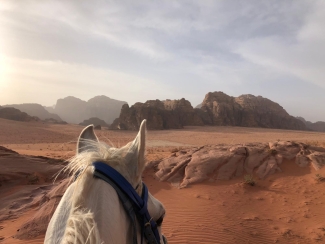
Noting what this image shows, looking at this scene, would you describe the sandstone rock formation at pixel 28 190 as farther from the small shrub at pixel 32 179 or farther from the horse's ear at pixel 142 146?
the horse's ear at pixel 142 146

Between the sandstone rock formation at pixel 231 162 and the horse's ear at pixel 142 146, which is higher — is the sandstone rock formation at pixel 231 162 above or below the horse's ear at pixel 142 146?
below

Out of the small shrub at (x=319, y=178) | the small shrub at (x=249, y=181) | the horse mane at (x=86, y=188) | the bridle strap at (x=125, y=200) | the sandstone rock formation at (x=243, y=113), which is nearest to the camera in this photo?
the horse mane at (x=86, y=188)

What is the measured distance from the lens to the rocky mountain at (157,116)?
4697cm

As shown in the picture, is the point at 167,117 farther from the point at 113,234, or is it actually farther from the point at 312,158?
the point at 113,234

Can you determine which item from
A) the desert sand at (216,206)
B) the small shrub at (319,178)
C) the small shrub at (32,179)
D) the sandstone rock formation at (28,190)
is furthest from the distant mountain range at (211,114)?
the small shrub at (319,178)

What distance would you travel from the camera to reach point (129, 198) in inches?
48.2

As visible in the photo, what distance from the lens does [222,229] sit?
5.95 m

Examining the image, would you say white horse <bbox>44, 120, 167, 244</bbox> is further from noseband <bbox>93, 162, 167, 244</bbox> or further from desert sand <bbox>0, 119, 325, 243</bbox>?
desert sand <bbox>0, 119, 325, 243</bbox>

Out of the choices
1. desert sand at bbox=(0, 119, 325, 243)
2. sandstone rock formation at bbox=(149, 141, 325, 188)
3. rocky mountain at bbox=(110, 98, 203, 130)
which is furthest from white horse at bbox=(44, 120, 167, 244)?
rocky mountain at bbox=(110, 98, 203, 130)

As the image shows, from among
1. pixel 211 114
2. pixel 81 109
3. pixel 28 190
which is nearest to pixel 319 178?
pixel 28 190

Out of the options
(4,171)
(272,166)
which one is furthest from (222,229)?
(4,171)

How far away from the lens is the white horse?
0.90 m

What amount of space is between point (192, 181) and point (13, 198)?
21.3 ft

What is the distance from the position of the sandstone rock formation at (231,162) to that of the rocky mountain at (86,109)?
124 m
